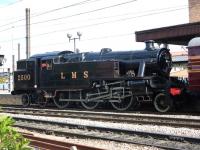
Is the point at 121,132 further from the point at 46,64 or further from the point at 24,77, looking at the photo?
the point at 24,77

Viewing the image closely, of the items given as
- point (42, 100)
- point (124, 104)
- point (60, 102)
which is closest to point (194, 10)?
point (42, 100)

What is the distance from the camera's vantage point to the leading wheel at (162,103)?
730 inches

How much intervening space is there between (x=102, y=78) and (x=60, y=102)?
396 cm

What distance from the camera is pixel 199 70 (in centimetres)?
1678

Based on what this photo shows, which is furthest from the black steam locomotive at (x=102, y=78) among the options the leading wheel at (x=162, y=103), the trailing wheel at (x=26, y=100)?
the trailing wheel at (x=26, y=100)

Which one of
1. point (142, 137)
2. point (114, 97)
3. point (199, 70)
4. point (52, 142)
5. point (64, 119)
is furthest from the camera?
point (114, 97)

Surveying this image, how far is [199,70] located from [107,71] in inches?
229

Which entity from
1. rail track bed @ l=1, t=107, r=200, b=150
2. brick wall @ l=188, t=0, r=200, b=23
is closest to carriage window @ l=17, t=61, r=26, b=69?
rail track bed @ l=1, t=107, r=200, b=150

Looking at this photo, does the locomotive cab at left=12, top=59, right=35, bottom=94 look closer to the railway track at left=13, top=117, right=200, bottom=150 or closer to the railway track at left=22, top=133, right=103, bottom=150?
the railway track at left=13, top=117, right=200, bottom=150

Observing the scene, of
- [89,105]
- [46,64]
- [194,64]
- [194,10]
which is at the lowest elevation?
[89,105]

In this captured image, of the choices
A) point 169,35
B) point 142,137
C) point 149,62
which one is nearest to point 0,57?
point 149,62

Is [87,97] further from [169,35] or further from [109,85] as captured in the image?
[169,35]

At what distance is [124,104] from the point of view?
21000 mm

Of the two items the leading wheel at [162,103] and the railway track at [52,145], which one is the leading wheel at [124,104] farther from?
the railway track at [52,145]
